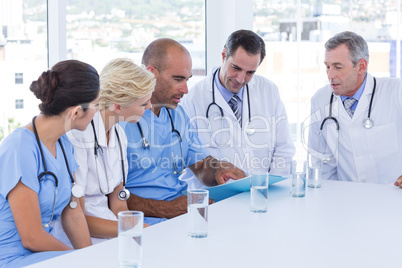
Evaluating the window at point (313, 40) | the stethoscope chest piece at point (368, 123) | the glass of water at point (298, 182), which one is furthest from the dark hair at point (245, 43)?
the window at point (313, 40)

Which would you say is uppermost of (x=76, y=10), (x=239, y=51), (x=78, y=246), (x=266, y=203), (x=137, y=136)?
(x=76, y=10)

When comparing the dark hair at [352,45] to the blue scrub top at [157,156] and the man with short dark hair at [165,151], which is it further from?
the blue scrub top at [157,156]

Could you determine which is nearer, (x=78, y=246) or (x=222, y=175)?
(x=78, y=246)

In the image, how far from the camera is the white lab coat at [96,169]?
195 centimetres

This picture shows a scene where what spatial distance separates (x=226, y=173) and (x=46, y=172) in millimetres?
905

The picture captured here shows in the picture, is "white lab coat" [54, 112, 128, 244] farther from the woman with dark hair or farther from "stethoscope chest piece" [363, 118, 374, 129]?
"stethoscope chest piece" [363, 118, 374, 129]

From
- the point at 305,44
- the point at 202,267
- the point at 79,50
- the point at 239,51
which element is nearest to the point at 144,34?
the point at 79,50

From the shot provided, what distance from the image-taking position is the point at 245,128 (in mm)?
2824

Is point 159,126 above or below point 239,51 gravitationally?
below

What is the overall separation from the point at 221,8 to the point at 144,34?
2.55 feet

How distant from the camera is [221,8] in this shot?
12.5 feet

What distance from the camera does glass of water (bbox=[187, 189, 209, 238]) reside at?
1447 mm

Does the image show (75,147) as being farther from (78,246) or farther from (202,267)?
(202,267)

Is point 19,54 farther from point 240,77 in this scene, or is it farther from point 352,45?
point 352,45
